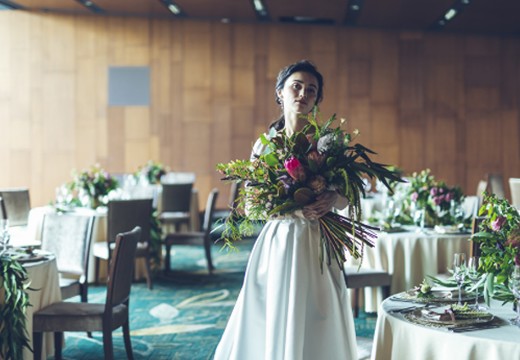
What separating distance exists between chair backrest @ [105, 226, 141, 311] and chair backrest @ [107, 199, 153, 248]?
7.73 feet

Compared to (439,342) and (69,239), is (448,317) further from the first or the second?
(69,239)

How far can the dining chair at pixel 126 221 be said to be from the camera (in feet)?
23.0

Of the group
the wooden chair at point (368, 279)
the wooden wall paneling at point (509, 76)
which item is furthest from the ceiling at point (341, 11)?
the wooden chair at point (368, 279)

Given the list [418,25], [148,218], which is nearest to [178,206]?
[148,218]

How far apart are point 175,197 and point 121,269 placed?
16.4 ft

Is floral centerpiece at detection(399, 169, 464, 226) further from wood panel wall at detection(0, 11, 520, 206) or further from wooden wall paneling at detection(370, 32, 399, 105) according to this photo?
wooden wall paneling at detection(370, 32, 399, 105)

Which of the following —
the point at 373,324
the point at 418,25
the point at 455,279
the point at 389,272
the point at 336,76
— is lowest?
the point at 373,324

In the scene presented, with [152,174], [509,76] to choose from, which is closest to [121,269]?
[152,174]

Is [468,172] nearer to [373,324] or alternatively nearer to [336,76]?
[336,76]

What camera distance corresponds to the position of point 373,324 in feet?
19.8

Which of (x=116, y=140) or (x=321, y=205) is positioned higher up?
(x=116, y=140)

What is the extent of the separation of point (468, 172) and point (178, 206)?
21.1 ft

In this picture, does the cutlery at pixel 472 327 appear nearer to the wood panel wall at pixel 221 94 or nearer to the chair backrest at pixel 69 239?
the chair backrest at pixel 69 239

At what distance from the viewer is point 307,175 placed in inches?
122
